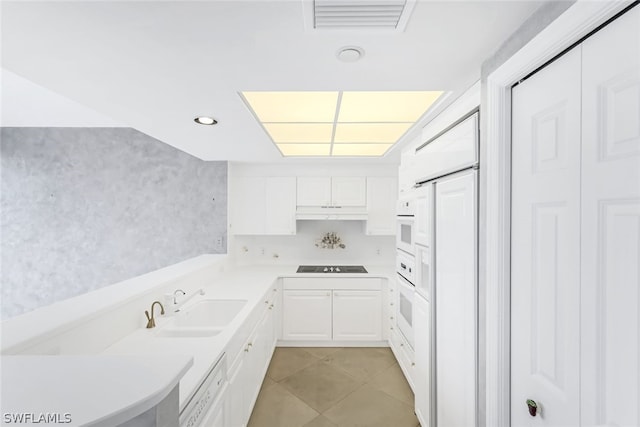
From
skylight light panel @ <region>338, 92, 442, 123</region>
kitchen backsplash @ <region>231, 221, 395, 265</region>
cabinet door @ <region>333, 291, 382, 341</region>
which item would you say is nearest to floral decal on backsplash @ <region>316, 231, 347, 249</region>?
kitchen backsplash @ <region>231, 221, 395, 265</region>

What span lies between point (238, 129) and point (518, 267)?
6.77ft

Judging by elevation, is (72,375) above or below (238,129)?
below

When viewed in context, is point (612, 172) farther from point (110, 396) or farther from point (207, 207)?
point (207, 207)

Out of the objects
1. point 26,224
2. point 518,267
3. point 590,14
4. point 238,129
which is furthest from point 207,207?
point 590,14

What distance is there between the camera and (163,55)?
1.22 meters

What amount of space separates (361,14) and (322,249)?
3363 millimetres

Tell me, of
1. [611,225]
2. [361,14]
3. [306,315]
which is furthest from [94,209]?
[611,225]

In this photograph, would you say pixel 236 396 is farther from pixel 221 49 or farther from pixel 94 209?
pixel 94 209

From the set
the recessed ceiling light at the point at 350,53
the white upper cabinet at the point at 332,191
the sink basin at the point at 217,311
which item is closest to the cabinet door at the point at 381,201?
the white upper cabinet at the point at 332,191

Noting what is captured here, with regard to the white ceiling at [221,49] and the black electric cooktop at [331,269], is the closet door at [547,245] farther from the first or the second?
the black electric cooktop at [331,269]

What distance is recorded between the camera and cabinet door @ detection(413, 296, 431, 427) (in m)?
1.91

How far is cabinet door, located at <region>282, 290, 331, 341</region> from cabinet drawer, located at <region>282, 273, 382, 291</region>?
7cm

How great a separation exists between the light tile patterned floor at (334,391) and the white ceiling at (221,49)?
2.41 m

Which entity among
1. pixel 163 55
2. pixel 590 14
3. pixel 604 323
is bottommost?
pixel 604 323
